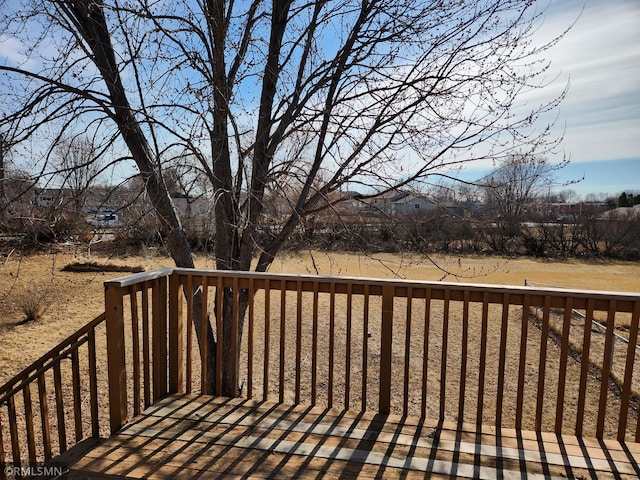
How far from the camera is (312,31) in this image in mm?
4230

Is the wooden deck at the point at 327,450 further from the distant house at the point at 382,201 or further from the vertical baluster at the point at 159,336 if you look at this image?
the distant house at the point at 382,201

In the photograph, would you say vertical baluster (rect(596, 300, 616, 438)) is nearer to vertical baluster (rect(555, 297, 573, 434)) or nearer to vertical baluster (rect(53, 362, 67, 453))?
vertical baluster (rect(555, 297, 573, 434))

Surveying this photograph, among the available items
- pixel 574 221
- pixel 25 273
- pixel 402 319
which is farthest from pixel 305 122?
pixel 574 221

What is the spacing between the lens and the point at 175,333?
296 centimetres

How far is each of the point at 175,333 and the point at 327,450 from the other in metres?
1.43

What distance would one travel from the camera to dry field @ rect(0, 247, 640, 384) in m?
4.73

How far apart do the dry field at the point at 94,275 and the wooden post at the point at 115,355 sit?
4.54 feet

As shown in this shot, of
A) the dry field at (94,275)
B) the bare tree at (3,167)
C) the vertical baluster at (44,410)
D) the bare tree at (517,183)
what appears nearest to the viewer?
the vertical baluster at (44,410)

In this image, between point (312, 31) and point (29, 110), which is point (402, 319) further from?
point (29, 110)

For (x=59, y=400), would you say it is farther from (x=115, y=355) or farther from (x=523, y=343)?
(x=523, y=343)

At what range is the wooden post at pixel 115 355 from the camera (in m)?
2.48

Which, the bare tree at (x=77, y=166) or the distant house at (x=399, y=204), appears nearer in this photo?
the bare tree at (x=77, y=166)

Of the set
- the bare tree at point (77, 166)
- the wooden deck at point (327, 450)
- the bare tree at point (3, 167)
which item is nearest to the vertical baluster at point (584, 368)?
the wooden deck at point (327, 450)

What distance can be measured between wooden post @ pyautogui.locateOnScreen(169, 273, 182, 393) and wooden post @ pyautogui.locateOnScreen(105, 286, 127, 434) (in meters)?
0.45
